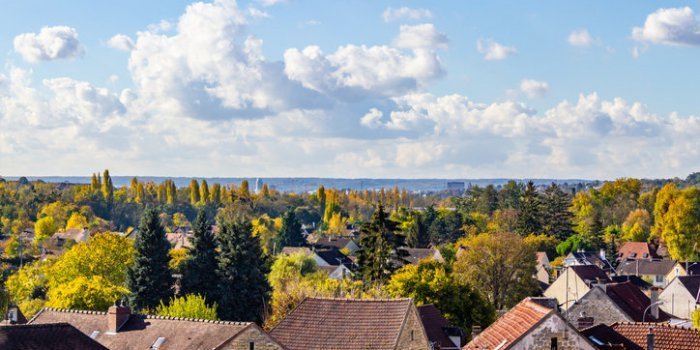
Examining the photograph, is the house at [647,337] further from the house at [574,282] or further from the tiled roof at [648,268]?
the tiled roof at [648,268]

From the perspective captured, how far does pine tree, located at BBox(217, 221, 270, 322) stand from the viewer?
60062 mm

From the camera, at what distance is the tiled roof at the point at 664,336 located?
1134 inches

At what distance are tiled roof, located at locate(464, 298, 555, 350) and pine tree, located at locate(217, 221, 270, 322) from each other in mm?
32710

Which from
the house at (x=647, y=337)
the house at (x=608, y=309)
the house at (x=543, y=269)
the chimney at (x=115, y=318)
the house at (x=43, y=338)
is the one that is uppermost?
the house at (x=647, y=337)

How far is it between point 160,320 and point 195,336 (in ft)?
10.4

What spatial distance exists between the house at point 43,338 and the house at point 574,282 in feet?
146

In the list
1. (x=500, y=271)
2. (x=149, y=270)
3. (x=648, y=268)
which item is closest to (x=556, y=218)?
(x=648, y=268)

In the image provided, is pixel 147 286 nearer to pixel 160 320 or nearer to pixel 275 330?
pixel 160 320

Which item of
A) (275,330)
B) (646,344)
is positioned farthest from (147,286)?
(646,344)

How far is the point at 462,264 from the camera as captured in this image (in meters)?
73.8

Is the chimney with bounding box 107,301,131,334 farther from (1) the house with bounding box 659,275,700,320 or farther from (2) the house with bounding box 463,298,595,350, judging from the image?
(1) the house with bounding box 659,275,700,320

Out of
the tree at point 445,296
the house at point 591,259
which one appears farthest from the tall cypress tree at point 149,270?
the house at point 591,259

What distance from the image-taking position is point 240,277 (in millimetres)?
60938

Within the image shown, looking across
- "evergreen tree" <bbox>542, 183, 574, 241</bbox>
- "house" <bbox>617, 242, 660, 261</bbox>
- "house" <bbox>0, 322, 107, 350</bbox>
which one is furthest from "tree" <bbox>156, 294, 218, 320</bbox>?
"evergreen tree" <bbox>542, 183, 574, 241</bbox>
